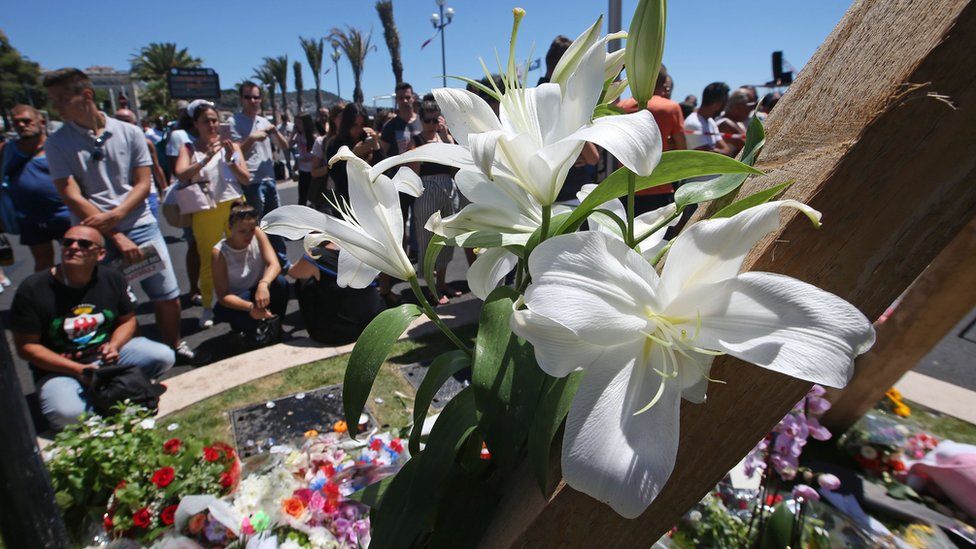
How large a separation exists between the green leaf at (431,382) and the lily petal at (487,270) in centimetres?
8

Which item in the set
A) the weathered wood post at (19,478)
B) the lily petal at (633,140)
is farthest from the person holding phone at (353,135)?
the lily petal at (633,140)

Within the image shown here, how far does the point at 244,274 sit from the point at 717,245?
431cm

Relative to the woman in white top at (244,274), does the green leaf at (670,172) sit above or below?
above

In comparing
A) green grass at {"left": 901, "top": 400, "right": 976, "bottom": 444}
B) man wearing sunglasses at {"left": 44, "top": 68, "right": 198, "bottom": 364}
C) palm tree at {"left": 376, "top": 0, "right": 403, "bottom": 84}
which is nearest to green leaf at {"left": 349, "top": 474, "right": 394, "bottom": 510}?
green grass at {"left": 901, "top": 400, "right": 976, "bottom": 444}

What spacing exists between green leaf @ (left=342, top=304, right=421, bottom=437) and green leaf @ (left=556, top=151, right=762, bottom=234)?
23cm

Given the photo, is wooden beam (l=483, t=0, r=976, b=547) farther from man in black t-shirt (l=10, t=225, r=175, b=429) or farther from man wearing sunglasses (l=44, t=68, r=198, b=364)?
man wearing sunglasses (l=44, t=68, r=198, b=364)

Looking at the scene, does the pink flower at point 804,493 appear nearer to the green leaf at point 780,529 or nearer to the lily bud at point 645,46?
the green leaf at point 780,529

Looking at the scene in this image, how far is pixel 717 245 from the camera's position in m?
0.47

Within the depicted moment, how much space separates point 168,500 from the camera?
171 centimetres

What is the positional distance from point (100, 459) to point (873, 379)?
9.71 ft

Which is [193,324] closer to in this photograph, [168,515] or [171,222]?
[171,222]

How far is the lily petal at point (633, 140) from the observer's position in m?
0.44

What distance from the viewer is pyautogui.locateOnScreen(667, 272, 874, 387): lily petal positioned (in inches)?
16.9

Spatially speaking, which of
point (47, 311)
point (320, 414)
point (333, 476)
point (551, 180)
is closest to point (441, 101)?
point (551, 180)
